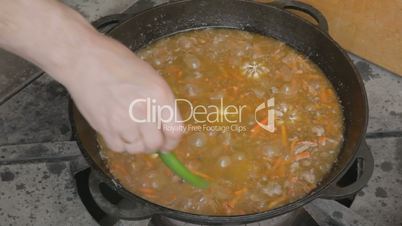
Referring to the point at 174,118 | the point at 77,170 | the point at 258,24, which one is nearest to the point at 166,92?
the point at 174,118

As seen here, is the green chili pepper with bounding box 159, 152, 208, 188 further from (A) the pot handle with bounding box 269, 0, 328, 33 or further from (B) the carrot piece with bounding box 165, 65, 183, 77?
(A) the pot handle with bounding box 269, 0, 328, 33

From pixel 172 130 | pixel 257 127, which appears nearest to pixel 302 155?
pixel 257 127

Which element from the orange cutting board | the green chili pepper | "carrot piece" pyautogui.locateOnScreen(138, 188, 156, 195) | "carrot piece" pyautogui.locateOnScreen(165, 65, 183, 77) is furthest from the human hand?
the orange cutting board

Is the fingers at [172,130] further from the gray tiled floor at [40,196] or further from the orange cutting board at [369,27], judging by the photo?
the orange cutting board at [369,27]

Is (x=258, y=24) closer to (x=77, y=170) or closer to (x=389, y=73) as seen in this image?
(x=389, y=73)

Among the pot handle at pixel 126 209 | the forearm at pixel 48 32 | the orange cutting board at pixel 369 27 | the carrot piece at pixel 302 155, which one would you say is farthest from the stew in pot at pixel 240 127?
the forearm at pixel 48 32

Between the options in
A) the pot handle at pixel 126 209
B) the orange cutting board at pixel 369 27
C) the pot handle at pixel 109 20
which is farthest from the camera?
the orange cutting board at pixel 369 27

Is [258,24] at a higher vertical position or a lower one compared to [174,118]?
lower
